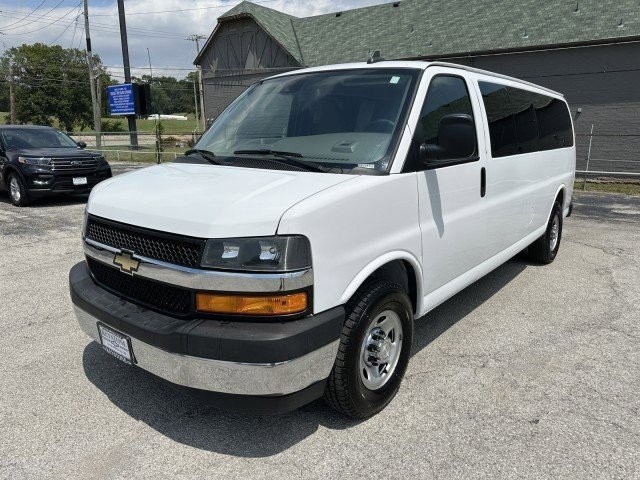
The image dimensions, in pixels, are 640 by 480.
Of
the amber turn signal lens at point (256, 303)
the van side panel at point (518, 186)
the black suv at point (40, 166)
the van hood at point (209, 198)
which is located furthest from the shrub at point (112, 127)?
the amber turn signal lens at point (256, 303)

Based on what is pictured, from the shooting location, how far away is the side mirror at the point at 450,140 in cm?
304

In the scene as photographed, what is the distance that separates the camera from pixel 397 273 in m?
3.12

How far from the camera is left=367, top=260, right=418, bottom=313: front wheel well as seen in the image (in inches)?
117

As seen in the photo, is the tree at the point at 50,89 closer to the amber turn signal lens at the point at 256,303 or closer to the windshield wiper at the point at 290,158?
the windshield wiper at the point at 290,158

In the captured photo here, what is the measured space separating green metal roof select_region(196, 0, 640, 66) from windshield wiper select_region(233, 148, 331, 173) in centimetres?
1661

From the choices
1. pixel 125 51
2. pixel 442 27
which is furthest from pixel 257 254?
pixel 125 51

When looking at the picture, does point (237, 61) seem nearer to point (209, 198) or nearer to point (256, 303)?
point (209, 198)

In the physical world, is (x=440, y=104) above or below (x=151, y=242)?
above

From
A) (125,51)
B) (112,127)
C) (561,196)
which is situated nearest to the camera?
(561,196)

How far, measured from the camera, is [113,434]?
9.41ft

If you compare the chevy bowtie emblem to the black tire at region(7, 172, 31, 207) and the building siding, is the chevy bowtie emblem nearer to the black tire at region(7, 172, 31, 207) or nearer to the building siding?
the black tire at region(7, 172, 31, 207)

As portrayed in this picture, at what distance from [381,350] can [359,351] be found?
0.33 metres

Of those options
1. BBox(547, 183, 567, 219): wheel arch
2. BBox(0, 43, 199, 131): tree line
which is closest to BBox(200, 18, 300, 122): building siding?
BBox(547, 183, 567, 219): wheel arch

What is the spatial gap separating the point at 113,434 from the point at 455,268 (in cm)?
246
